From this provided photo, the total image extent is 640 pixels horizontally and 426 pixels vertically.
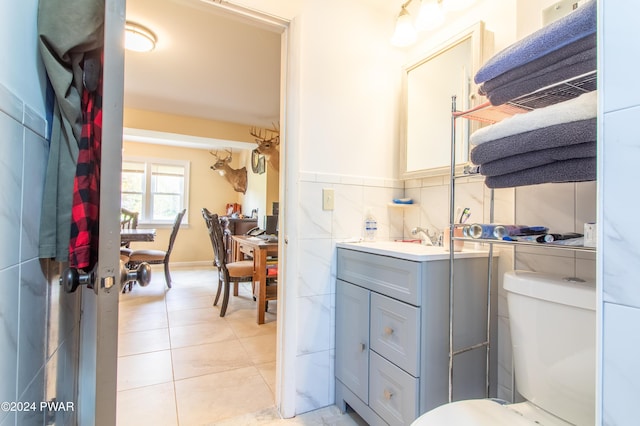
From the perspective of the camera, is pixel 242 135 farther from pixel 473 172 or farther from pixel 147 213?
pixel 473 172

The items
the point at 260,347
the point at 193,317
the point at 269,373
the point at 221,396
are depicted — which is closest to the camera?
the point at 221,396

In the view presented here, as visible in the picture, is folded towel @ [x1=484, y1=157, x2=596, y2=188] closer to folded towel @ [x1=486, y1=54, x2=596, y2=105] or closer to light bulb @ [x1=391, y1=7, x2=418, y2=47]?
folded towel @ [x1=486, y1=54, x2=596, y2=105]

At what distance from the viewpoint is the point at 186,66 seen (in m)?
2.72

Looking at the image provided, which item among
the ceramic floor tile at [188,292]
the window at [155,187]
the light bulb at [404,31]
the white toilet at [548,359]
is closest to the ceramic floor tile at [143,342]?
the ceramic floor tile at [188,292]

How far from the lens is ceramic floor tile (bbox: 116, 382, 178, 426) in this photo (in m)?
1.47

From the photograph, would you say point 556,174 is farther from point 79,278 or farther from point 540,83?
point 79,278

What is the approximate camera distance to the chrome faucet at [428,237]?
1.59 m

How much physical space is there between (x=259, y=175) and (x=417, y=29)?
390 centimetres

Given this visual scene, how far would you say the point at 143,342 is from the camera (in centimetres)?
236

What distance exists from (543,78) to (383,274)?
874mm

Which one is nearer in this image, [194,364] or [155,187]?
[194,364]

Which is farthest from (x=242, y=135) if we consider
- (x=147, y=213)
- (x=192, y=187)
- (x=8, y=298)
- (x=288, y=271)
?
(x=8, y=298)

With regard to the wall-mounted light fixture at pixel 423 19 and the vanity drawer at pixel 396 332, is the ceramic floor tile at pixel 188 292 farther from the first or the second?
the wall-mounted light fixture at pixel 423 19

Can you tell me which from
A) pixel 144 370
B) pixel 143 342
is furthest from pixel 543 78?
pixel 143 342
